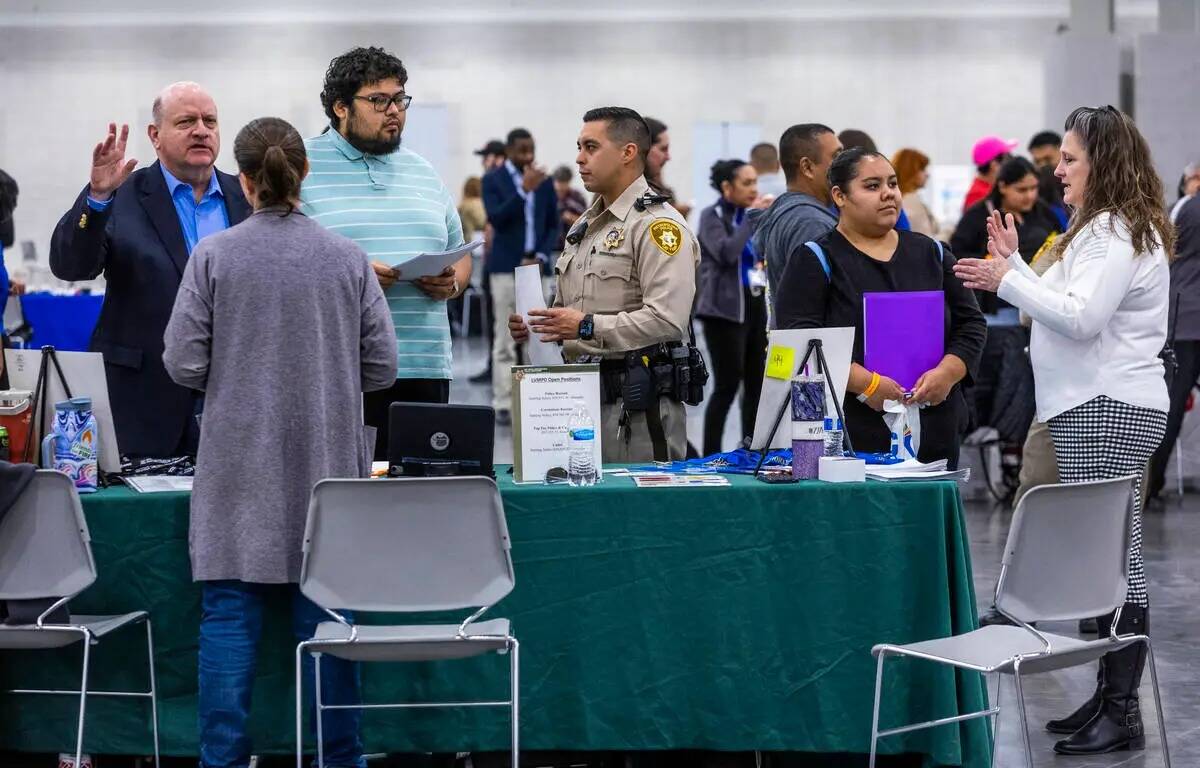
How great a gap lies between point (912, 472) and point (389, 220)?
54.3 inches

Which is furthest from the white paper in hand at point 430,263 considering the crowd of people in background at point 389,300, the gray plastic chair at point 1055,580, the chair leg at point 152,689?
the gray plastic chair at point 1055,580

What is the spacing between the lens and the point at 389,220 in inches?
138

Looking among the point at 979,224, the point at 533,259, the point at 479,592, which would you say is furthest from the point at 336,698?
the point at 533,259

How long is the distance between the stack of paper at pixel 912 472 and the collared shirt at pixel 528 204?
6.19m

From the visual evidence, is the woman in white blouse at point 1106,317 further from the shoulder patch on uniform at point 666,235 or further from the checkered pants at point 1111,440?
the shoulder patch on uniform at point 666,235

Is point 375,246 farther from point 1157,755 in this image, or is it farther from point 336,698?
point 1157,755

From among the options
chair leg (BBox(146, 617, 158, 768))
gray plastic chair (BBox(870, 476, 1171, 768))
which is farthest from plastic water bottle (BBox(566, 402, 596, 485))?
chair leg (BBox(146, 617, 158, 768))

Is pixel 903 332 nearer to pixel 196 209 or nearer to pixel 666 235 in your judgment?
pixel 666 235

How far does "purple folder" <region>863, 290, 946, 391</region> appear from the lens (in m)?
3.31

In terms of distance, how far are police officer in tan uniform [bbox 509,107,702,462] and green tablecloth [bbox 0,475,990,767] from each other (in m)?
0.59

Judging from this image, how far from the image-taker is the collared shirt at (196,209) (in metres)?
3.46

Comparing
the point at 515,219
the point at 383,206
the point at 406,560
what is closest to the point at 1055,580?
the point at 406,560

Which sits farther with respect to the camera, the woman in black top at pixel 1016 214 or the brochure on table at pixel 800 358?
the woman in black top at pixel 1016 214

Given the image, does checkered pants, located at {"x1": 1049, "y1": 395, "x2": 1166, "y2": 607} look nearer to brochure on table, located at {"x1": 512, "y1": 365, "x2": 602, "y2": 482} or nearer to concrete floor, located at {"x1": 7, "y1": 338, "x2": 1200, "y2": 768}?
concrete floor, located at {"x1": 7, "y1": 338, "x2": 1200, "y2": 768}
